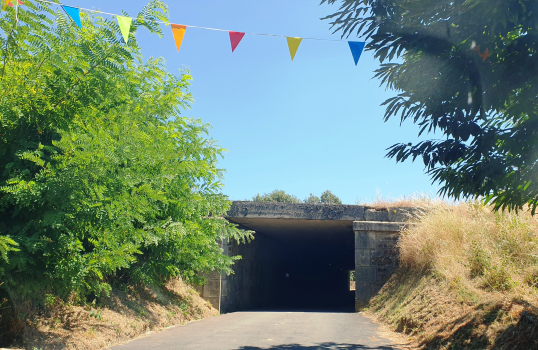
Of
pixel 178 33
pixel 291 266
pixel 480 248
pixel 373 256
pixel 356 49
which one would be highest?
pixel 178 33

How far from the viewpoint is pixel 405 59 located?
18.3 ft

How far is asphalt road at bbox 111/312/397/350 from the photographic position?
21.0 ft

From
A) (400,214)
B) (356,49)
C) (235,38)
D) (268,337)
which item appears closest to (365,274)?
(400,214)

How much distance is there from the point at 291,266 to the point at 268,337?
1972 centimetres

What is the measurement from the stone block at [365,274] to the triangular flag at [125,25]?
932 cm

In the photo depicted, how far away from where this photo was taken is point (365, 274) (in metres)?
12.4

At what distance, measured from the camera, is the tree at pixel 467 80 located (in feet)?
15.2

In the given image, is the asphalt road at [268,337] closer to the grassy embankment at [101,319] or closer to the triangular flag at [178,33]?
the grassy embankment at [101,319]

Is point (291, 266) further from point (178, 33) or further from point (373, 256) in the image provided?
point (178, 33)

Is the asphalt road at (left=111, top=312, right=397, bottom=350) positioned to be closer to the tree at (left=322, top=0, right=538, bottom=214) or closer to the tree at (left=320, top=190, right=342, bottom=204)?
the tree at (left=322, top=0, right=538, bottom=214)

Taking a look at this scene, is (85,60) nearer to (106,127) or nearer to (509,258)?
(106,127)

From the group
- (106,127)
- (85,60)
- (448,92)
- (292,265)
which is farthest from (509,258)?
(292,265)

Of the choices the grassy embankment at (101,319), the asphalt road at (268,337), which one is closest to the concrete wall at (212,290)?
the grassy embankment at (101,319)

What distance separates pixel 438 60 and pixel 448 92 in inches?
16.8
